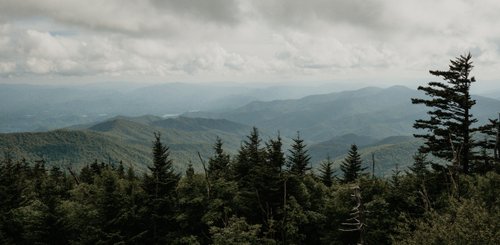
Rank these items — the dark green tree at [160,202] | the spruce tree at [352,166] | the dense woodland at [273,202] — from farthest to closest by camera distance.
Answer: the spruce tree at [352,166], the dark green tree at [160,202], the dense woodland at [273,202]

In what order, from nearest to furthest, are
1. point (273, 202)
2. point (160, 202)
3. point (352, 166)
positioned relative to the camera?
point (273, 202) → point (160, 202) → point (352, 166)

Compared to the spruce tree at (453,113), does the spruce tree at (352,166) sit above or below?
below

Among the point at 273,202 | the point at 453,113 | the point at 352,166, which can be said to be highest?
the point at 453,113

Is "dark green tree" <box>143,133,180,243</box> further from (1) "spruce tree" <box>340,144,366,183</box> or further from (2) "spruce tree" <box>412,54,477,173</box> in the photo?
(1) "spruce tree" <box>340,144,366,183</box>

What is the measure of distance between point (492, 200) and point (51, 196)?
41707 millimetres

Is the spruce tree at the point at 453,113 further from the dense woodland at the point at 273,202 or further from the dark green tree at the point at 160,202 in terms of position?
the dark green tree at the point at 160,202

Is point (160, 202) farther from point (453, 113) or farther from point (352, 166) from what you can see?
point (352, 166)

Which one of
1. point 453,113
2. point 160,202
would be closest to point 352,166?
point 453,113

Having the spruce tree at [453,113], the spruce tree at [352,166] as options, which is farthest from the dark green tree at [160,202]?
the spruce tree at [352,166]

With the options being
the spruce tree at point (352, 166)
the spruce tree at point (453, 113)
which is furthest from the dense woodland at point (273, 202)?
the spruce tree at point (352, 166)

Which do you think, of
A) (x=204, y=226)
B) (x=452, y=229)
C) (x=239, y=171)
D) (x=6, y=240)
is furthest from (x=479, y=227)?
(x=6, y=240)

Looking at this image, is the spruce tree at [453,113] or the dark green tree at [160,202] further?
the dark green tree at [160,202]

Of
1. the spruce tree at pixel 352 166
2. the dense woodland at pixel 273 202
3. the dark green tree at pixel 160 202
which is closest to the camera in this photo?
the dense woodland at pixel 273 202

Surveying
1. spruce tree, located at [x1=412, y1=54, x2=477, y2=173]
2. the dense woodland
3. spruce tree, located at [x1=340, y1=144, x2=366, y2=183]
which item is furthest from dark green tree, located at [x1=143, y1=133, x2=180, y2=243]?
spruce tree, located at [x1=340, y1=144, x2=366, y2=183]
